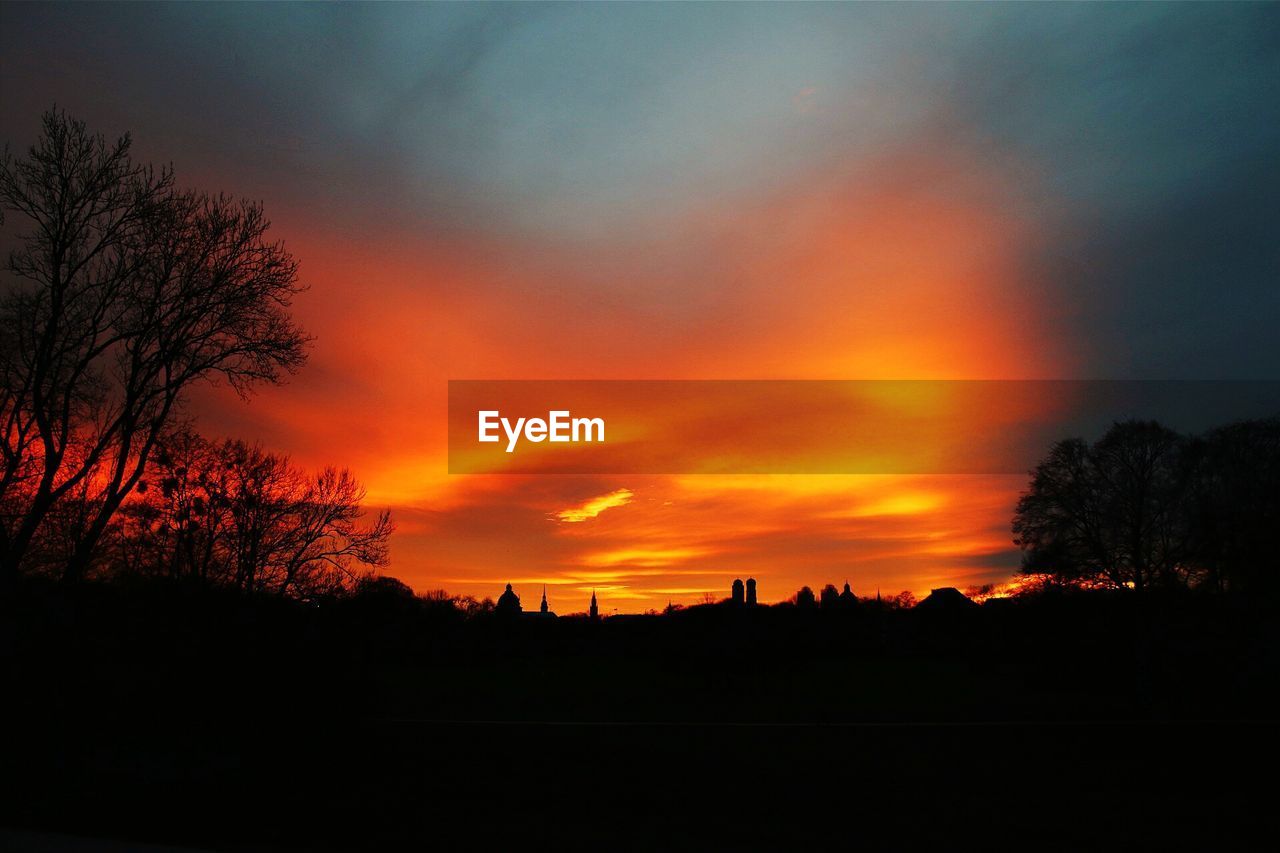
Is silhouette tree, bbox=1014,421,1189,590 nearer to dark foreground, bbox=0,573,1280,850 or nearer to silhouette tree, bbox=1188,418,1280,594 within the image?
silhouette tree, bbox=1188,418,1280,594

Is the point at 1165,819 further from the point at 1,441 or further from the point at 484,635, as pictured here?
the point at 484,635

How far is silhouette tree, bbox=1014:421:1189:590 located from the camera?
121 feet

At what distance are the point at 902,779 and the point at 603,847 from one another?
426 centimetres

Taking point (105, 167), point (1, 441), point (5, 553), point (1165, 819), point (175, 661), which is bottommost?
point (1165, 819)

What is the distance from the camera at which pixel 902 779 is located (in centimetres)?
1066

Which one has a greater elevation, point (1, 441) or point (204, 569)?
point (1, 441)

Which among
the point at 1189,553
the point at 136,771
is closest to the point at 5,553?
the point at 136,771

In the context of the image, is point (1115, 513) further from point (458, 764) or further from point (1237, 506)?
point (458, 764)

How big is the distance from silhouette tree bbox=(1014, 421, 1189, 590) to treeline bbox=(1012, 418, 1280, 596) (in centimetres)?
4


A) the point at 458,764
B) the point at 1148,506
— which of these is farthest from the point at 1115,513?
the point at 458,764

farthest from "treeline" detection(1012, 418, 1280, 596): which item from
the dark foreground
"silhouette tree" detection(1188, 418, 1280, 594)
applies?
the dark foreground

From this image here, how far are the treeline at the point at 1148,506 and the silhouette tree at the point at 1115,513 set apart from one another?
1.7 inches

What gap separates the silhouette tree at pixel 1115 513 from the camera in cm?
3703

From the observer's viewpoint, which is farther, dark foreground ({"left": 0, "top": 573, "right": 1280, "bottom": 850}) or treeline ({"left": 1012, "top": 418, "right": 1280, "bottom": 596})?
treeline ({"left": 1012, "top": 418, "right": 1280, "bottom": 596})
